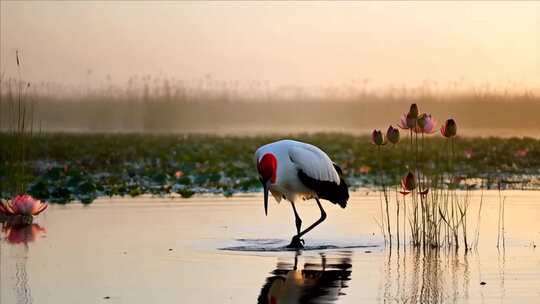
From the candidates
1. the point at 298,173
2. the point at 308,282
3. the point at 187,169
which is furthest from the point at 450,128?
the point at 187,169

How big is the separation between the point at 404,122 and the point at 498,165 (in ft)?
44.2

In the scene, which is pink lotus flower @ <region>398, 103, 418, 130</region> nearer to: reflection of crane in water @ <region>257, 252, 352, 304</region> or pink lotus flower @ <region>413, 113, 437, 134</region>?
pink lotus flower @ <region>413, 113, 437, 134</region>

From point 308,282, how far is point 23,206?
5375mm

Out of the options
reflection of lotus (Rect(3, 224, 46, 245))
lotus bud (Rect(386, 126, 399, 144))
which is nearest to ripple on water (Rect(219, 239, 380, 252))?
lotus bud (Rect(386, 126, 399, 144))

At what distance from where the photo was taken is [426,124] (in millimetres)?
12727

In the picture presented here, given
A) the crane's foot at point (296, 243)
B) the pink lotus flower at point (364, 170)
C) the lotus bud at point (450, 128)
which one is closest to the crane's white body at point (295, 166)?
the crane's foot at point (296, 243)

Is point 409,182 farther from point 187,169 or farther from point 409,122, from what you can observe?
point 187,169

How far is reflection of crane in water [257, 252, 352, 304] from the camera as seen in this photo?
9.30 m

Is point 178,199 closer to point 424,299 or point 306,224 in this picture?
point 306,224

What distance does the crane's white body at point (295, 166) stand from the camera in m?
13.6

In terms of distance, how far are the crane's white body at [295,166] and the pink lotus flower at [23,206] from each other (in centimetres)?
279

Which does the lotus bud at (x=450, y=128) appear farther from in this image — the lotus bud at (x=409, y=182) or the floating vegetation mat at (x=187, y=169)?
the floating vegetation mat at (x=187, y=169)

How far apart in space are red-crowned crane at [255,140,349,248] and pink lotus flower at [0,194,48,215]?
2773 millimetres

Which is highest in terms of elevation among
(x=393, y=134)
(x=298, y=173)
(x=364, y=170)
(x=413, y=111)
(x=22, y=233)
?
(x=413, y=111)
